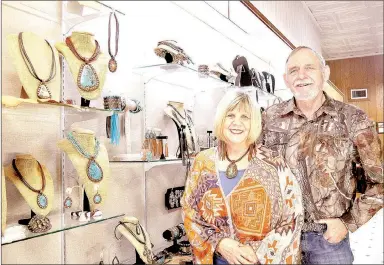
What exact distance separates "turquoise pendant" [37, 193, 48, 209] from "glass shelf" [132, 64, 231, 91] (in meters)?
0.87

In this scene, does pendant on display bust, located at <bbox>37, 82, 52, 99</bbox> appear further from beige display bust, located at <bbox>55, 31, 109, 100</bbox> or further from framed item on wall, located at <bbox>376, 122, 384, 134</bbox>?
framed item on wall, located at <bbox>376, 122, 384, 134</bbox>

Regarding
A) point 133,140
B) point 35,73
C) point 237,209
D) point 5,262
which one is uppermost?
point 35,73

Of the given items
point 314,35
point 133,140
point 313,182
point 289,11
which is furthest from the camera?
point 314,35

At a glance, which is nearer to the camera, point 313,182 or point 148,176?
point 313,182

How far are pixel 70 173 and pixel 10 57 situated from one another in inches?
19.0

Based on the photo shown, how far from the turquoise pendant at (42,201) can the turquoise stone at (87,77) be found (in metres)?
0.43

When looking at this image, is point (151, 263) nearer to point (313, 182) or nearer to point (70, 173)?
point (70, 173)

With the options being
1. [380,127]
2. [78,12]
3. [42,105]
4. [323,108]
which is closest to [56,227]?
[42,105]

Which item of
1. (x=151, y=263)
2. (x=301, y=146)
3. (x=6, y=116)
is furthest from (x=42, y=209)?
(x=301, y=146)

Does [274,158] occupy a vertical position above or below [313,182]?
above

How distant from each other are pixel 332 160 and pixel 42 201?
105cm

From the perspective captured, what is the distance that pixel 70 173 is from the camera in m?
1.47

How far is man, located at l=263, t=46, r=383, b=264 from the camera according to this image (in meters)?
1.42

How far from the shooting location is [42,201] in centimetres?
124
